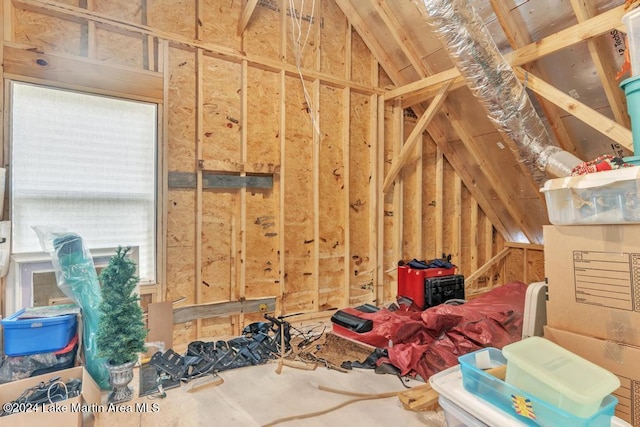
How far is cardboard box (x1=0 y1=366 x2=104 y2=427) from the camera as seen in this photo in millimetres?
1565

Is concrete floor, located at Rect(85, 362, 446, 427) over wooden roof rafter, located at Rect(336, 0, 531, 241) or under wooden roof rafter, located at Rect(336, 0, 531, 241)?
under

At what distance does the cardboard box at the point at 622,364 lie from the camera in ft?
4.77

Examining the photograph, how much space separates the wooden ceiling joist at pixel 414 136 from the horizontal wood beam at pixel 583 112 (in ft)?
2.61

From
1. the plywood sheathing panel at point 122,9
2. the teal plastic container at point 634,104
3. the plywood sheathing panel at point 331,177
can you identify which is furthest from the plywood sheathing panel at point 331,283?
the plywood sheathing panel at point 122,9

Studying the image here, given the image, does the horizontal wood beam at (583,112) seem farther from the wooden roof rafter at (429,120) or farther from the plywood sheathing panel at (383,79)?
the plywood sheathing panel at (383,79)

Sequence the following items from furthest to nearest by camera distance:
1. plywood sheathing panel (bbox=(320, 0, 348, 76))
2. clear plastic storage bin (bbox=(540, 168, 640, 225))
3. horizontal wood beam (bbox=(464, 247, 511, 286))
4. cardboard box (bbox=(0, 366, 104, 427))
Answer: horizontal wood beam (bbox=(464, 247, 511, 286)) → plywood sheathing panel (bbox=(320, 0, 348, 76)) → cardboard box (bbox=(0, 366, 104, 427)) → clear plastic storage bin (bbox=(540, 168, 640, 225))

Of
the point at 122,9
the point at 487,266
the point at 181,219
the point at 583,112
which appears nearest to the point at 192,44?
the point at 122,9

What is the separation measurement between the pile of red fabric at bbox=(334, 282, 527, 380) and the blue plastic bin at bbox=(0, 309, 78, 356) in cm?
201

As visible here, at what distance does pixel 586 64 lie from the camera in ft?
8.75

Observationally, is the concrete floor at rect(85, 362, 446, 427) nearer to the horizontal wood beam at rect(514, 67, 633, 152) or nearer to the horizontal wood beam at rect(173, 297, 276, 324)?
the horizontal wood beam at rect(173, 297, 276, 324)

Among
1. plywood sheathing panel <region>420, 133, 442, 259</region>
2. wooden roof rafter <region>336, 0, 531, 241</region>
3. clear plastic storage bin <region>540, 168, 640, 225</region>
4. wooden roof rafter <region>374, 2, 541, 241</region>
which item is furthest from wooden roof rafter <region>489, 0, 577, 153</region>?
clear plastic storage bin <region>540, 168, 640, 225</region>

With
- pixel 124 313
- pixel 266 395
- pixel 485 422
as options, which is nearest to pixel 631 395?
pixel 485 422

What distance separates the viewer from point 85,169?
2.64m

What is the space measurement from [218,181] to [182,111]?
70 cm
